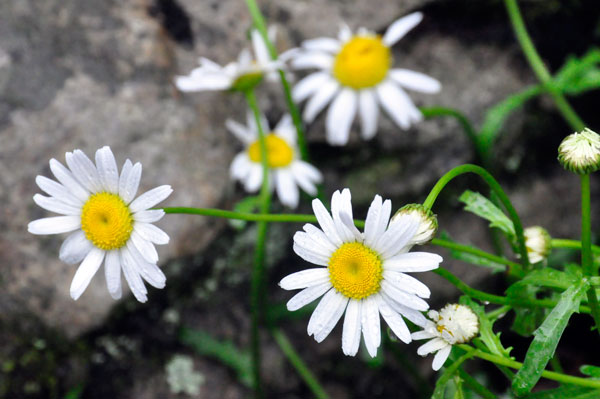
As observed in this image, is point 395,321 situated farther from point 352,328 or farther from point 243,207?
point 243,207

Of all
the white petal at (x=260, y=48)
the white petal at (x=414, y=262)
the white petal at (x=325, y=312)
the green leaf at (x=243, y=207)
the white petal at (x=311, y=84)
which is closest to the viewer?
the white petal at (x=414, y=262)

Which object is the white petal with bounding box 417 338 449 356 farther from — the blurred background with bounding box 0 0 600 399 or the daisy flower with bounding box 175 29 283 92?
the daisy flower with bounding box 175 29 283 92

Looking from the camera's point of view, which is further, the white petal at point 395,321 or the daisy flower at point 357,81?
the daisy flower at point 357,81

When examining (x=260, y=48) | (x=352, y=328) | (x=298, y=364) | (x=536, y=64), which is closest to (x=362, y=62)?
(x=260, y=48)


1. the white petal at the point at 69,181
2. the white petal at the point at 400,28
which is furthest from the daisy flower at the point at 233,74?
the white petal at the point at 69,181

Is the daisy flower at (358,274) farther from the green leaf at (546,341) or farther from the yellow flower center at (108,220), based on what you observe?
the yellow flower center at (108,220)

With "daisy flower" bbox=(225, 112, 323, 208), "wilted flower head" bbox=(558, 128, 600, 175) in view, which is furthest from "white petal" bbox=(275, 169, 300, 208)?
"wilted flower head" bbox=(558, 128, 600, 175)

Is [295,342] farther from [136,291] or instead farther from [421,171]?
[136,291]
